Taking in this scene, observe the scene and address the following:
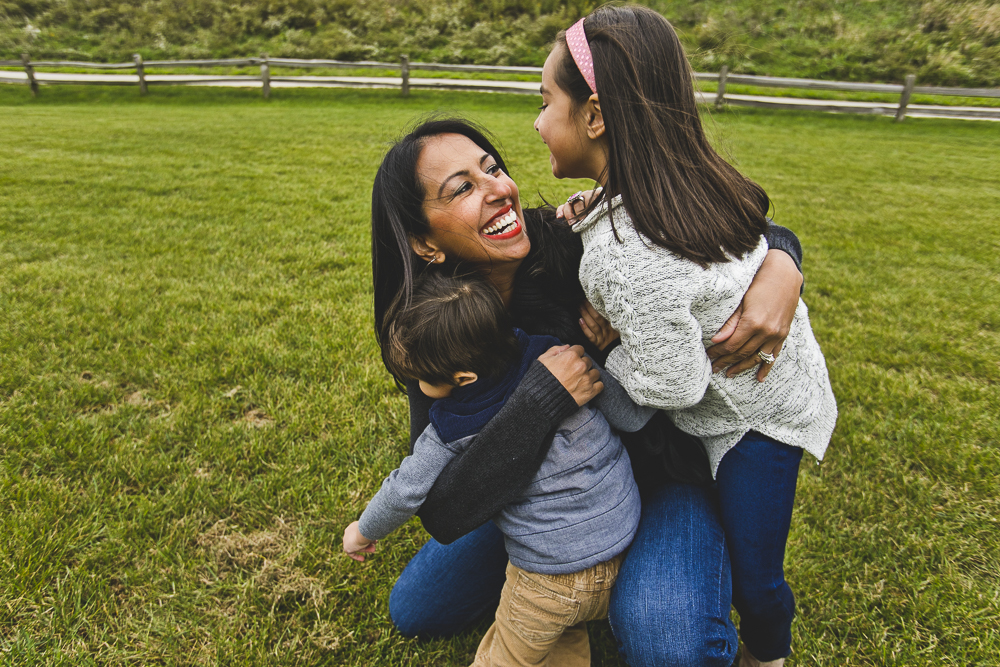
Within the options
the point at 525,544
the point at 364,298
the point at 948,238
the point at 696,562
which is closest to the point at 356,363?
the point at 364,298

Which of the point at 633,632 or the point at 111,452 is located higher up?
the point at 633,632

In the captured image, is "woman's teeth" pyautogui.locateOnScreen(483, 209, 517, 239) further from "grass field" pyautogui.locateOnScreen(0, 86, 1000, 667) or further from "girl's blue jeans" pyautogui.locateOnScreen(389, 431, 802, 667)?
"girl's blue jeans" pyautogui.locateOnScreen(389, 431, 802, 667)

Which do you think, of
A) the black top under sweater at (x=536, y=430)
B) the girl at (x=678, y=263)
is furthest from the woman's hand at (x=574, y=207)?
the girl at (x=678, y=263)

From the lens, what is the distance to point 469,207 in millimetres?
1688

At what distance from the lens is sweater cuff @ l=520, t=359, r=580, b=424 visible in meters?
1.50

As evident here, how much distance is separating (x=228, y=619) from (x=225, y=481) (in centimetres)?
72

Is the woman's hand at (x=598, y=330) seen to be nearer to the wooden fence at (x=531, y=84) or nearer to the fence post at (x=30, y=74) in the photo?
the wooden fence at (x=531, y=84)

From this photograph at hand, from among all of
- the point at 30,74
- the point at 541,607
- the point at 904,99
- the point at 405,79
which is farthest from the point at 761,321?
the point at 30,74

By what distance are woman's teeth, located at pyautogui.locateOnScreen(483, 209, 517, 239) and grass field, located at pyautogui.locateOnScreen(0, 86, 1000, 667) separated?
0.67 m

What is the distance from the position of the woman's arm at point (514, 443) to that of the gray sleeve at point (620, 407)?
1.6 inches

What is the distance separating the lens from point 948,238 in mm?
6414

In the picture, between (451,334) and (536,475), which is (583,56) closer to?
(451,334)

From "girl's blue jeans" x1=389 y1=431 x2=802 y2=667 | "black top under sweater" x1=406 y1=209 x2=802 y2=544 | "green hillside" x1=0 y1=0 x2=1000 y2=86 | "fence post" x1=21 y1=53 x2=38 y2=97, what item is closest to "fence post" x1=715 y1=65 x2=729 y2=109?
"green hillside" x1=0 y1=0 x2=1000 y2=86

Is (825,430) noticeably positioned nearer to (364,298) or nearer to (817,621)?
(817,621)
